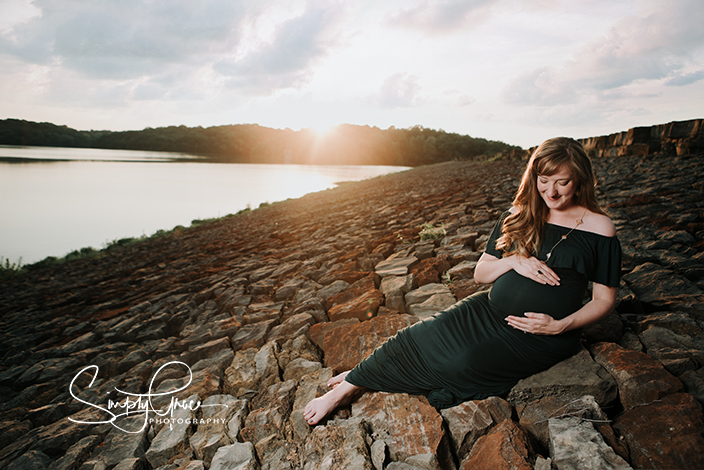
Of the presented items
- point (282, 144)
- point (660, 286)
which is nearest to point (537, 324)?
point (660, 286)

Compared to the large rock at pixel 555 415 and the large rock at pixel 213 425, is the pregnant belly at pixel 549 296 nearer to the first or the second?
the large rock at pixel 555 415

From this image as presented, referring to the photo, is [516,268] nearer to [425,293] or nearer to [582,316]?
[582,316]

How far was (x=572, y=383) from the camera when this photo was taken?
6.08 ft

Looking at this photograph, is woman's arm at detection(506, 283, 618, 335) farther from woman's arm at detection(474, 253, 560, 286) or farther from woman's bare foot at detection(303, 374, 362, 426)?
woman's bare foot at detection(303, 374, 362, 426)

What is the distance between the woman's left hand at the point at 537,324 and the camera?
1928mm

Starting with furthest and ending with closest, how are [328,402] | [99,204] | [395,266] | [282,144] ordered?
[282,144], [99,204], [395,266], [328,402]

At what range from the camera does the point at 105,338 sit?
3861 mm

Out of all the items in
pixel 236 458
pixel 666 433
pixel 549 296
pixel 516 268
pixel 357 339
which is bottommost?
pixel 236 458

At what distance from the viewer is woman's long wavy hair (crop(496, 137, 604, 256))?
1995 millimetres

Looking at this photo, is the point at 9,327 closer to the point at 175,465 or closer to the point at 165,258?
the point at 165,258

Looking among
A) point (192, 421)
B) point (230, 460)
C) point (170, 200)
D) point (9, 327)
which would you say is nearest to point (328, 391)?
point (230, 460)

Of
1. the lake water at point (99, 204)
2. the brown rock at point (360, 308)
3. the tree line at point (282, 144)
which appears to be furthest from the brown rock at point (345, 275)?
the tree line at point (282, 144)

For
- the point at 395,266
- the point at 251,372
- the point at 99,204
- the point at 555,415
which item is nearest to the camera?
the point at 555,415

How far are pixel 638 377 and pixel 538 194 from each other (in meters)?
1.15
